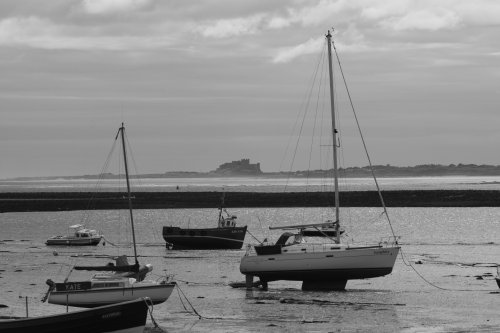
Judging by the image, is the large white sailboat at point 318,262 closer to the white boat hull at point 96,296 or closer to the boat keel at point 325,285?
the boat keel at point 325,285

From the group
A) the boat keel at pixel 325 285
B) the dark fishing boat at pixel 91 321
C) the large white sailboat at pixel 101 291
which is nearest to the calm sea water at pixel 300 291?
the boat keel at pixel 325 285

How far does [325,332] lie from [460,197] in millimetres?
138633

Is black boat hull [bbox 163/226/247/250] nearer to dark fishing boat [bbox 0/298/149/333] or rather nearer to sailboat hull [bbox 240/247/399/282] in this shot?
sailboat hull [bbox 240/247/399/282]

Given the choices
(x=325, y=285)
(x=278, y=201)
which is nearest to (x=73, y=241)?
(x=325, y=285)

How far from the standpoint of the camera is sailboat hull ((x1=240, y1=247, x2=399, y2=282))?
154 ft

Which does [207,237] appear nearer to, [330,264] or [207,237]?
[207,237]

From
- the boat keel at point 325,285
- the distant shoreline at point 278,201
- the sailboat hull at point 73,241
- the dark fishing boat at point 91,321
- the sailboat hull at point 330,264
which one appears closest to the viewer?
the dark fishing boat at point 91,321

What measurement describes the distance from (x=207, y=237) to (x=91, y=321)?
47576 mm

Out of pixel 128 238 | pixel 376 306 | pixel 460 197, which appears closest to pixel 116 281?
pixel 376 306

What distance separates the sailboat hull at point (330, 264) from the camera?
47.0m

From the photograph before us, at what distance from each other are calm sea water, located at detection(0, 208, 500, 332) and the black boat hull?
2186 millimetres

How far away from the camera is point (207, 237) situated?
3078 inches

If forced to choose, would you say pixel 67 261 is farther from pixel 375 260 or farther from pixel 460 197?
pixel 460 197

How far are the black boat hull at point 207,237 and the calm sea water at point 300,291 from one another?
2186 mm
